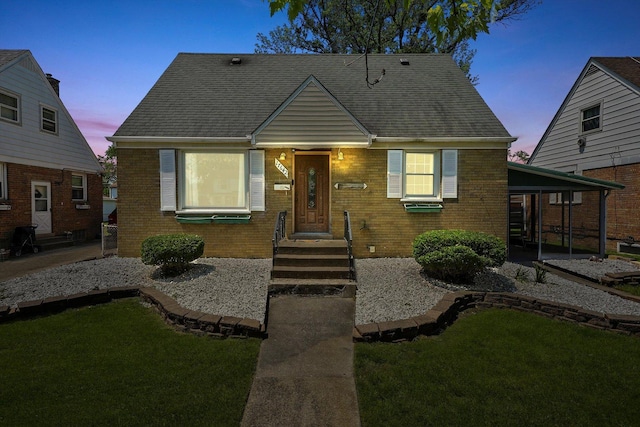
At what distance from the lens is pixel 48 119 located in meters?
14.5

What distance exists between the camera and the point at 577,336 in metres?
5.06

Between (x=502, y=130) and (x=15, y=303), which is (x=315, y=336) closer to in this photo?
(x=15, y=303)

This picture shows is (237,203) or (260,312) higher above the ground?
(237,203)

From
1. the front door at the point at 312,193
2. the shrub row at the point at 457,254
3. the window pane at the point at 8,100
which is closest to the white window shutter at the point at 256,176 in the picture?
the front door at the point at 312,193

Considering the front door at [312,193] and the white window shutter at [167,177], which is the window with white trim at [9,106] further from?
the front door at [312,193]

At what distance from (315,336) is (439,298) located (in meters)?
2.72

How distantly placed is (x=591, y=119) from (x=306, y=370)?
17.3 m

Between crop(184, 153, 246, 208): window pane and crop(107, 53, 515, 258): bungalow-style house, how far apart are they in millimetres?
31

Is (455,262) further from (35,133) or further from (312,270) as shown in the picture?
(35,133)

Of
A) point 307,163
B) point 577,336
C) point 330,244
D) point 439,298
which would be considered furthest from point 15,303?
point 577,336

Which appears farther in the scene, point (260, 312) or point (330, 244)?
point (330, 244)

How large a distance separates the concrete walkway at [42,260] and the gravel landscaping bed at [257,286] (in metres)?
1.54

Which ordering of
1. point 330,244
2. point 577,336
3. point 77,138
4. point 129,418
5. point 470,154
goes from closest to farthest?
point 129,418
point 577,336
point 330,244
point 470,154
point 77,138

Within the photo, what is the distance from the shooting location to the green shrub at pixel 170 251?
23.6ft
